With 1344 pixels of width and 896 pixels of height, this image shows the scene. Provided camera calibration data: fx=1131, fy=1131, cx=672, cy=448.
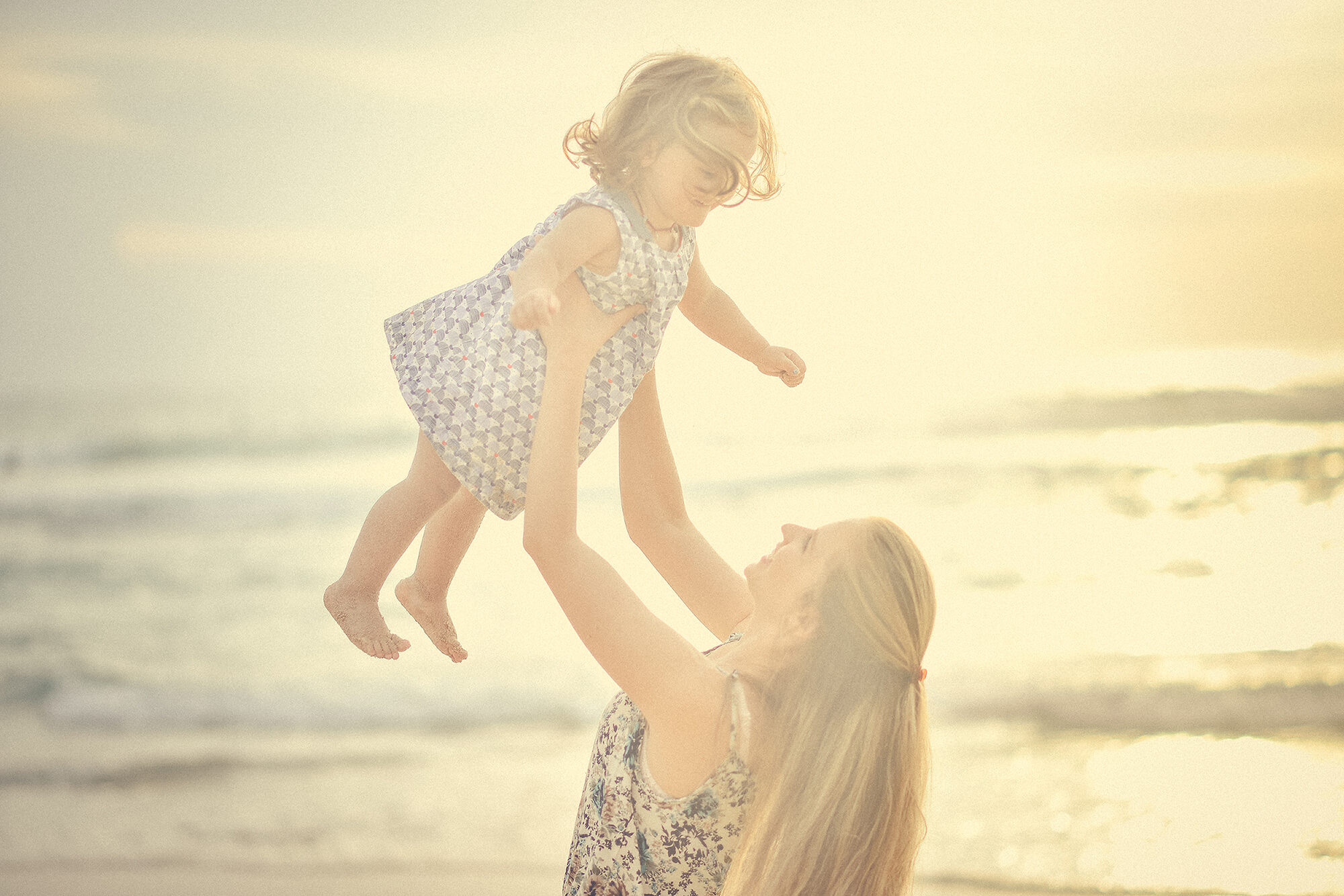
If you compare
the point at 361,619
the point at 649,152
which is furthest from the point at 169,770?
the point at 649,152

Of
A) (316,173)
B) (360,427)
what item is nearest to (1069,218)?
(360,427)

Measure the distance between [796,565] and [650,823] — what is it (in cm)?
44

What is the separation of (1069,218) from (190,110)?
13864 mm

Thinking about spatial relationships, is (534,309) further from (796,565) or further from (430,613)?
(430,613)

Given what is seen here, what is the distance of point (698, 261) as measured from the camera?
2.06m

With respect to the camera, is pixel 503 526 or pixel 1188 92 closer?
pixel 503 526

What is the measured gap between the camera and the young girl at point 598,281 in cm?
171

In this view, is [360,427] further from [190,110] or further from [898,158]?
[190,110]

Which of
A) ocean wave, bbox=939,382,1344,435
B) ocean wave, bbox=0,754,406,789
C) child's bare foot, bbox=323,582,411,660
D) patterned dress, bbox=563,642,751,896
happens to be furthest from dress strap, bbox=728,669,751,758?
ocean wave, bbox=939,382,1344,435

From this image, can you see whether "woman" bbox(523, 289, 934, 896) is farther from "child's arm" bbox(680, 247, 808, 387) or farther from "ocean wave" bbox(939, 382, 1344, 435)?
"ocean wave" bbox(939, 382, 1344, 435)

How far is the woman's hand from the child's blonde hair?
19 cm

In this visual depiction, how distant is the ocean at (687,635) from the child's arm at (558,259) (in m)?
2.98

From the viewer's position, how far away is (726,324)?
2.09 meters

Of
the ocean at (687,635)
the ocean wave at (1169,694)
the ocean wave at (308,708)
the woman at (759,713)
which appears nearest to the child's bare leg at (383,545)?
the woman at (759,713)
